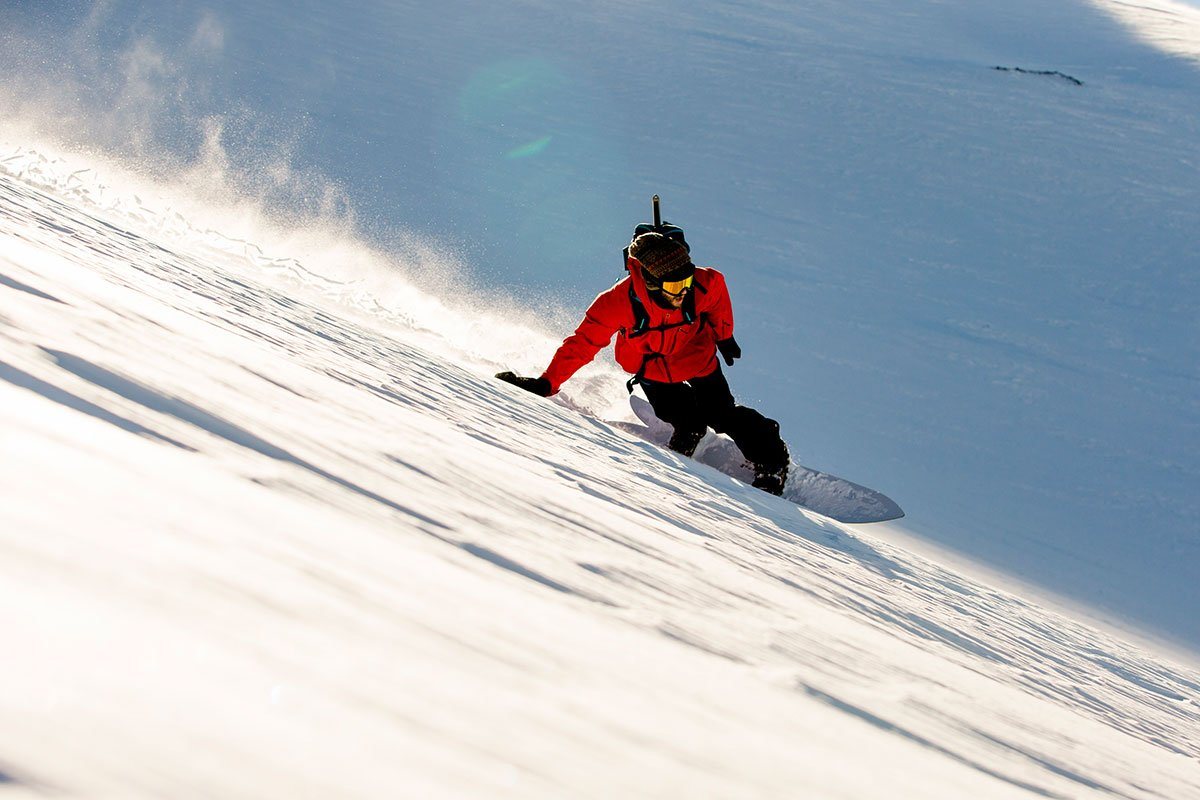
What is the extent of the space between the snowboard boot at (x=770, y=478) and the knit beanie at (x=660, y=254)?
4.31 feet

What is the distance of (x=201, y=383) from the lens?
6.60 feet

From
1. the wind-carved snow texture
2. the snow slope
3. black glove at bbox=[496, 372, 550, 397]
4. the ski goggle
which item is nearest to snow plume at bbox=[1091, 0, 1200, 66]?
the snow slope

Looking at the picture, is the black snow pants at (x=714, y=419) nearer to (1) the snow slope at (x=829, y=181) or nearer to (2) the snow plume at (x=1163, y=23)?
(1) the snow slope at (x=829, y=181)

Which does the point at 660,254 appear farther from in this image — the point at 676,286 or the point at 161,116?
the point at 161,116

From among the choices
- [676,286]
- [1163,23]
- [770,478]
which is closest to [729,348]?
[676,286]

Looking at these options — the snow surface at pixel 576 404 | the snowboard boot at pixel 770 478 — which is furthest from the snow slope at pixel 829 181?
the snowboard boot at pixel 770 478

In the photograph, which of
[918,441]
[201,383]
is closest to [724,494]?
[201,383]

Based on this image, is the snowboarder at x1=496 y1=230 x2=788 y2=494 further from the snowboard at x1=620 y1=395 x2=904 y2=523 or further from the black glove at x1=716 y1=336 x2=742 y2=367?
the snowboard at x1=620 y1=395 x2=904 y2=523

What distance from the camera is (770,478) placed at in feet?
18.6

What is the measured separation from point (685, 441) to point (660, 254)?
A: 1.27 m

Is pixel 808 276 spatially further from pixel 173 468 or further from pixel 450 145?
pixel 173 468

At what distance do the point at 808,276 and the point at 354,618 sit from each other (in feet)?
29.3

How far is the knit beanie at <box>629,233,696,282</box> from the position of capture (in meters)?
5.05

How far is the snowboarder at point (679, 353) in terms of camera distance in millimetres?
5379
